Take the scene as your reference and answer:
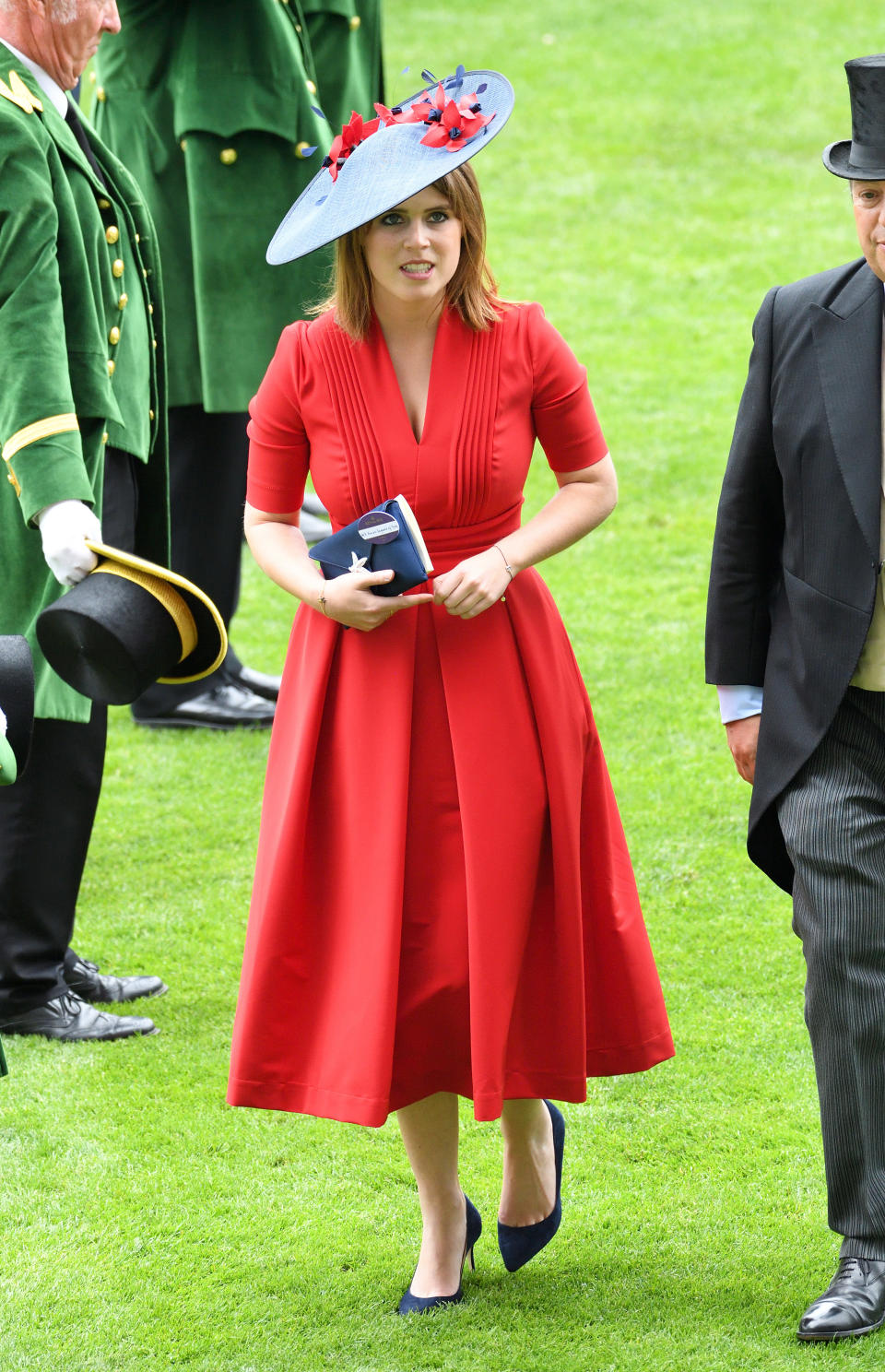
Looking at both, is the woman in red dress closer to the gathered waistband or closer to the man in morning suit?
the gathered waistband

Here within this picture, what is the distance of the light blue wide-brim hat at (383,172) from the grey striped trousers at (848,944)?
3.66 feet

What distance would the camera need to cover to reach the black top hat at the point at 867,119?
301 centimetres

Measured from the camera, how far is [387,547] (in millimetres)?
3104

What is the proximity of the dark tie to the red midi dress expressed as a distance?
117 centimetres

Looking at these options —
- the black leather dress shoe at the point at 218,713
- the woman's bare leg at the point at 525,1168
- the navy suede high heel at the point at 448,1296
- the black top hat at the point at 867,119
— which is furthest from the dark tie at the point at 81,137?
the black leather dress shoe at the point at 218,713

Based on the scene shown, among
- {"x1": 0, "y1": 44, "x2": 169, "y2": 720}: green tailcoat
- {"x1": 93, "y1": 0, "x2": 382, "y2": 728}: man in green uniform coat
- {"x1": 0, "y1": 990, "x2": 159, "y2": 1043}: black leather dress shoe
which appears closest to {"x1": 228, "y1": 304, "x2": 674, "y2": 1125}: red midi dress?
{"x1": 0, "y1": 44, "x2": 169, "y2": 720}: green tailcoat

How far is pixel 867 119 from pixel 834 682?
0.90m

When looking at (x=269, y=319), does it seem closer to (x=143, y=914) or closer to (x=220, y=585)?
(x=220, y=585)

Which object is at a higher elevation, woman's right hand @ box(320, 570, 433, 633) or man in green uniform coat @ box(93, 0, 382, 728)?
man in green uniform coat @ box(93, 0, 382, 728)

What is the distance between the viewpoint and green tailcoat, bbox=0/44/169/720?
3822 millimetres

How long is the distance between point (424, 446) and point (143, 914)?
2.33m

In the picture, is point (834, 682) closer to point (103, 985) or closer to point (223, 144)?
point (103, 985)

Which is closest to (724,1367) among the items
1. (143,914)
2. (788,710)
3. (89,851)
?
(788,710)

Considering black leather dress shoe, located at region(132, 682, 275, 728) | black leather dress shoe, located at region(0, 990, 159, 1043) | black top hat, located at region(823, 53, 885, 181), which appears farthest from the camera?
black leather dress shoe, located at region(132, 682, 275, 728)
